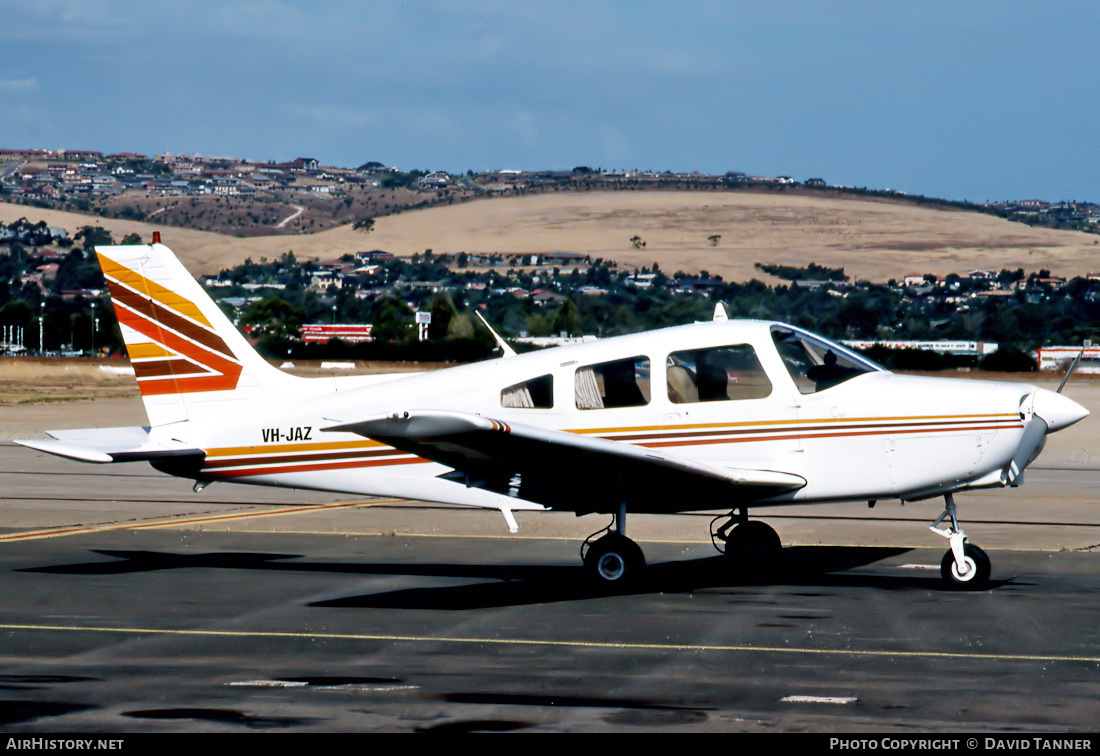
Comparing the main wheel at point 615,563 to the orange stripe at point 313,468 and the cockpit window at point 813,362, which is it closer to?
the orange stripe at point 313,468

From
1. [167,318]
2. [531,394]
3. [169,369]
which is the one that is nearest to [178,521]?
[169,369]

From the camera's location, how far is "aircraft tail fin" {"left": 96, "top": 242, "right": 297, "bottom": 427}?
42.8 ft

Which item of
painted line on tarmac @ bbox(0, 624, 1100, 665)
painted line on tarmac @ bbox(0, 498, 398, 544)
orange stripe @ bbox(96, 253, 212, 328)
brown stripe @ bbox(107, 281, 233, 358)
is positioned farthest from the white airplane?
painted line on tarmac @ bbox(0, 498, 398, 544)

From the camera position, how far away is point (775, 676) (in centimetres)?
813

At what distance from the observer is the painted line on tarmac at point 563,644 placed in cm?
872

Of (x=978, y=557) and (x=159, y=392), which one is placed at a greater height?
(x=159, y=392)

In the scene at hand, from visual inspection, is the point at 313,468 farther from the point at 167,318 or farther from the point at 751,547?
the point at 751,547

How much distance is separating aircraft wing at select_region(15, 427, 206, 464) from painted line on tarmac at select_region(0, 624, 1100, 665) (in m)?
2.20

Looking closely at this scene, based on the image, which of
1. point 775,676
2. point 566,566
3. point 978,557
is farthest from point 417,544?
point 775,676

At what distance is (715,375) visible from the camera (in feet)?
38.1

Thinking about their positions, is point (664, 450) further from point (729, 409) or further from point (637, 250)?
point (637, 250)

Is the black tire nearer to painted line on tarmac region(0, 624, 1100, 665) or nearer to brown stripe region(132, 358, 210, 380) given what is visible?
painted line on tarmac region(0, 624, 1100, 665)

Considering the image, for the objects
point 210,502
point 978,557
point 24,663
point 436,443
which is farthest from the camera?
point 210,502

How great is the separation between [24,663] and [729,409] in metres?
6.08
